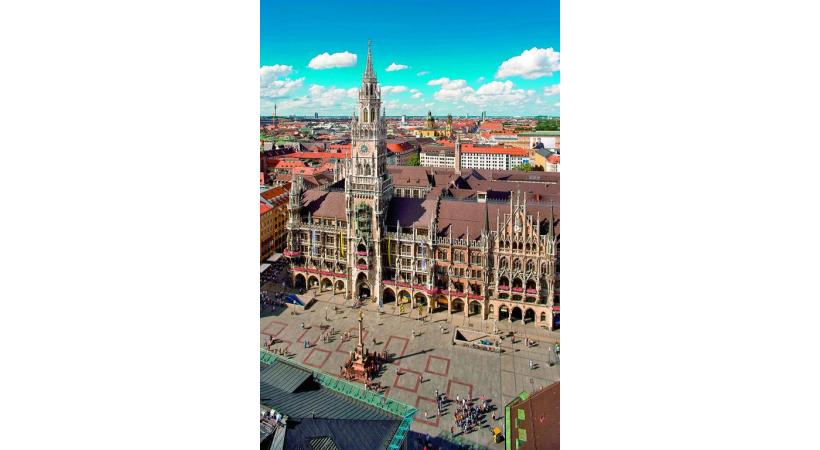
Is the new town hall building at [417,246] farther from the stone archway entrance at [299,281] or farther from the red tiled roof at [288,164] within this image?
the red tiled roof at [288,164]

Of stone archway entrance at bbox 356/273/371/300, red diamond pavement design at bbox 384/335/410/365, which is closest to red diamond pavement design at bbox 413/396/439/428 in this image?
red diamond pavement design at bbox 384/335/410/365

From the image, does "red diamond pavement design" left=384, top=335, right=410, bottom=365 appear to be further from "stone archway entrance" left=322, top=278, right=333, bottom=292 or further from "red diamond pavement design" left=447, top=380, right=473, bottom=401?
"stone archway entrance" left=322, top=278, right=333, bottom=292

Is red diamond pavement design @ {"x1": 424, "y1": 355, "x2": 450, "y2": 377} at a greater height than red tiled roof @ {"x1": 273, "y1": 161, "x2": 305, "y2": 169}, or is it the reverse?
red tiled roof @ {"x1": 273, "y1": 161, "x2": 305, "y2": 169}

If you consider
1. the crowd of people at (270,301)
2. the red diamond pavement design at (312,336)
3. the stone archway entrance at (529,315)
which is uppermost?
the crowd of people at (270,301)

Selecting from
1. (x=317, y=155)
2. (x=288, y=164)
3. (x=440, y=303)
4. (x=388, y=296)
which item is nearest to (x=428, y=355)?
(x=440, y=303)

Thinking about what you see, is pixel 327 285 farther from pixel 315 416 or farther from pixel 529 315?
pixel 315 416

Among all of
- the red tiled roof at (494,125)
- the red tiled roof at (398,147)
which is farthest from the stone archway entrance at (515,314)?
the red tiled roof at (398,147)

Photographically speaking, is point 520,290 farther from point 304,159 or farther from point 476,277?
point 304,159
